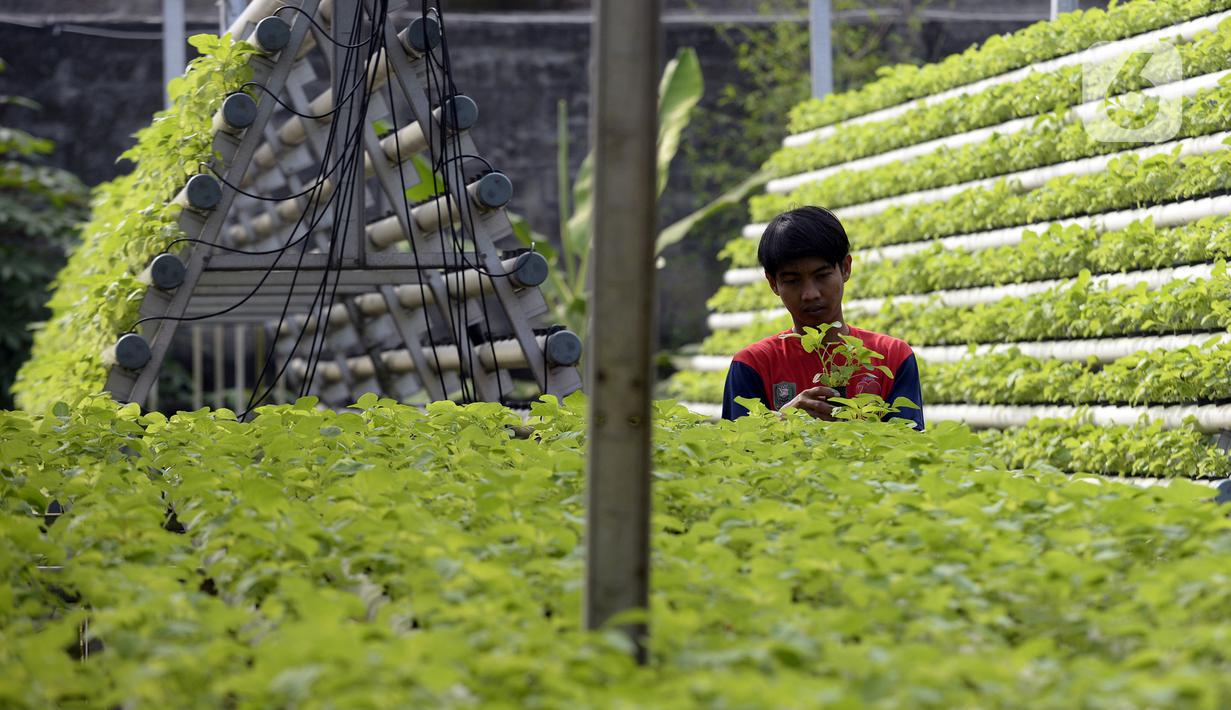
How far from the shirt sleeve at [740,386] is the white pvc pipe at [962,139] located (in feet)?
8.11

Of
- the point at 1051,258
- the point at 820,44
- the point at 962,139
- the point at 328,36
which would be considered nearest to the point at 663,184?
the point at 820,44

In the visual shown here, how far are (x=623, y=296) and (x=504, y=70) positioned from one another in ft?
32.5

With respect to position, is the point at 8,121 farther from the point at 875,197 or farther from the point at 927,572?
the point at 927,572

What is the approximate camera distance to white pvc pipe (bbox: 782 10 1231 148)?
5.38 metres

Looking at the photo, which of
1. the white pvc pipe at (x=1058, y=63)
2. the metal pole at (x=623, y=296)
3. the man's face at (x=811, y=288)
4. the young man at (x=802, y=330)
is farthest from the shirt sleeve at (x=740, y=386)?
the white pvc pipe at (x=1058, y=63)

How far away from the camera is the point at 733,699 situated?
1.39 metres

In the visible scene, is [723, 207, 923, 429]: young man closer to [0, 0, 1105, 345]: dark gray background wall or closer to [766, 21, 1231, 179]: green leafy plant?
[766, 21, 1231, 179]: green leafy plant

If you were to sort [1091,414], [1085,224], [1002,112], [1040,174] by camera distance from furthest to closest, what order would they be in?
1. [1002,112]
2. [1040,174]
3. [1085,224]
4. [1091,414]

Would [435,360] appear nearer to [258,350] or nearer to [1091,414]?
[1091,414]

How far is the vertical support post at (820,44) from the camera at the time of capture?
320 inches

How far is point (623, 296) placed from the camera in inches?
69.3

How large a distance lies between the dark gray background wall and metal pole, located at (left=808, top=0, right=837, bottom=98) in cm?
301

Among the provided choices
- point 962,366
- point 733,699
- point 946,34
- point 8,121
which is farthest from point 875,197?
point 8,121

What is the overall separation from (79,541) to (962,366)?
469 centimetres
